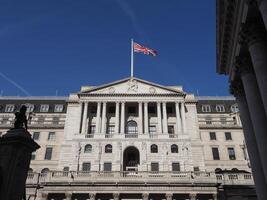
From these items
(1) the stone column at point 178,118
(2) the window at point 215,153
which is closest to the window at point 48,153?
(1) the stone column at point 178,118

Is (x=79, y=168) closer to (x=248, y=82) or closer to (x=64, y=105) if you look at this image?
(x=64, y=105)

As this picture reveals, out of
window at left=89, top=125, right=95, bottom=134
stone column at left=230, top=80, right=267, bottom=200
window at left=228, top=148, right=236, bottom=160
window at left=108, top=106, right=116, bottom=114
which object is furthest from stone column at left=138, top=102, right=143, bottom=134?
stone column at left=230, top=80, right=267, bottom=200

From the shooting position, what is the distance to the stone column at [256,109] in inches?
757

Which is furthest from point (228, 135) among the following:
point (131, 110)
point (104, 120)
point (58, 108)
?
point (58, 108)

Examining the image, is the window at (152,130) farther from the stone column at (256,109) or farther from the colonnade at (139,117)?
the stone column at (256,109)

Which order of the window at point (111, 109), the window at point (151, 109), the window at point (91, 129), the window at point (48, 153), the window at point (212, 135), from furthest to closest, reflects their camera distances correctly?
the window at point (212, 135)
the window at point (151, 109)
the window at point (111, 109)
the window at point (48, 153)
the window at point (91, 129)

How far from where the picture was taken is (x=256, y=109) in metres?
20.6

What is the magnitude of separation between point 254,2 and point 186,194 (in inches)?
1282

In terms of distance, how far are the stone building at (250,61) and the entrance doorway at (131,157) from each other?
3664 centimetres

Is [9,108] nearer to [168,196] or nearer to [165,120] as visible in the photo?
[165,120]

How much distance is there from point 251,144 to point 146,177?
2420 cm

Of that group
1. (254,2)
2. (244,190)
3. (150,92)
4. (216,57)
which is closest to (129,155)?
(150,92)

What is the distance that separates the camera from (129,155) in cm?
6203

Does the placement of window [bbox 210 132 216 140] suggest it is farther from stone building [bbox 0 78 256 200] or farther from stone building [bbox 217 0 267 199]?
stone building [bbox 217 0 267 199]
